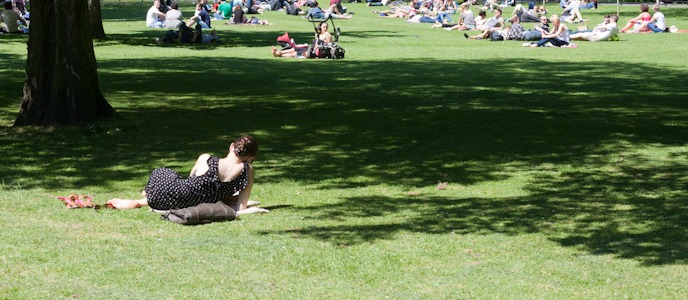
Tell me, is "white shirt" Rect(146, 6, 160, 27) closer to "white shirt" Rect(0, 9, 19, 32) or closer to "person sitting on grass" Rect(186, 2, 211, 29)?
"person sitting on grass" Rect(186, 2, 211, 29)

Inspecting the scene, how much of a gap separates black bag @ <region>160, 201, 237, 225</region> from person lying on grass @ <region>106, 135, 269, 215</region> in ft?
0.65

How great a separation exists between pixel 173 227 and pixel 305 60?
18.8 metres

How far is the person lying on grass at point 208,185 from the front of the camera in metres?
10.7

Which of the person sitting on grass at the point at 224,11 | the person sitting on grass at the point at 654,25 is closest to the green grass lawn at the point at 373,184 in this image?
the person sitting on grass at the point at 654,25

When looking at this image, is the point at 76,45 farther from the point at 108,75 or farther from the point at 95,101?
the point at 108,75

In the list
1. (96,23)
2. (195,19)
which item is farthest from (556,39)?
(96,23)

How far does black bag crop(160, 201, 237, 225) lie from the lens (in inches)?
405

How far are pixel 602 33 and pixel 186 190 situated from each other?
27733 mm

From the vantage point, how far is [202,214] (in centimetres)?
1034

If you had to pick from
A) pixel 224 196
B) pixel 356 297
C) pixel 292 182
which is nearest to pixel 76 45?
pixel 292 182

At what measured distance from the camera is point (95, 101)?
16703 millimetres

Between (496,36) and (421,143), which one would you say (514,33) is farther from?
(421,143)

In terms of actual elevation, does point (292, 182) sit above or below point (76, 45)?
below

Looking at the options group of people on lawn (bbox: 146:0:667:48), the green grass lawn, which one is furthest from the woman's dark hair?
group of people on lawn (bbox: 146:0:667:48)
